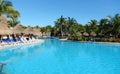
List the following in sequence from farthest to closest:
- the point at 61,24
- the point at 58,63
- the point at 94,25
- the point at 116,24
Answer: the point at 61,24, the point at 94,25, the point at 116,24, the point at 58,63

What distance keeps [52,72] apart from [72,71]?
1.00 metres

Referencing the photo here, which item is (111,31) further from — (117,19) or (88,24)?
(88,24)

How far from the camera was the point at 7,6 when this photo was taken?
2722 centimetres

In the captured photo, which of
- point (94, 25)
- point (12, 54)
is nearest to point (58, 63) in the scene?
point (12, 54)

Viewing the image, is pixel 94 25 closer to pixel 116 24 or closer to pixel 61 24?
pixel 116 24

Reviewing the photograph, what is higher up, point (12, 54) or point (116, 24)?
point (116, 24)

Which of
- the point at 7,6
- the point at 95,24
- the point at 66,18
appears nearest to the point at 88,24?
the point at 95,24

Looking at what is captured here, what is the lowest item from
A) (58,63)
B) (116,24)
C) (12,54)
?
(58,63)

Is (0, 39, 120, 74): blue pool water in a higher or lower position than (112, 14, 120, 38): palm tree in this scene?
lower

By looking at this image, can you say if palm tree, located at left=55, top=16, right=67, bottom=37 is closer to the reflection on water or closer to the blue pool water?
the reflection on water

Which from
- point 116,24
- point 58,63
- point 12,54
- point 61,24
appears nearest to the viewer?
point 58,63

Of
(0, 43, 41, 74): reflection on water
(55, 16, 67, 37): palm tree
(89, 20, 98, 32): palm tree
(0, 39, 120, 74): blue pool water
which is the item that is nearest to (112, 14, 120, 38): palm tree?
(89, 20, 98, 32): palm tree

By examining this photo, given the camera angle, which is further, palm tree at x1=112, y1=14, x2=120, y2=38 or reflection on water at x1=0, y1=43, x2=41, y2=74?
palm tree at x1=112, y1=14, x2=120, y2=38

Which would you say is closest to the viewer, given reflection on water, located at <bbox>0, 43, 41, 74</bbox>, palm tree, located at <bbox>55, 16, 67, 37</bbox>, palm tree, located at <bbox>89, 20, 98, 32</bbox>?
reflection on water, located at <bbox>0, 43, 41, 74</bbox>
